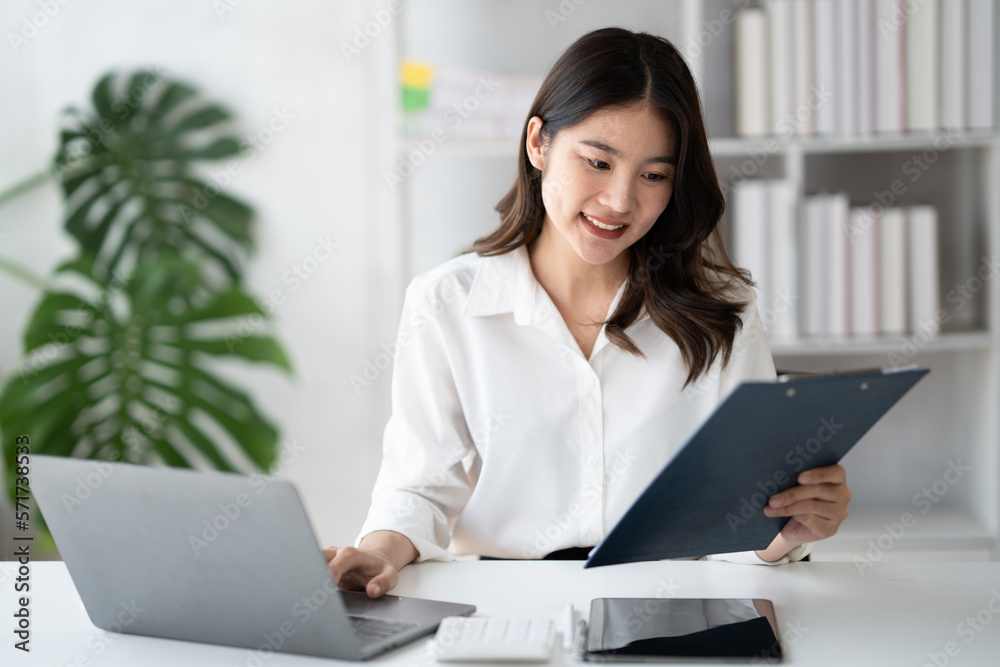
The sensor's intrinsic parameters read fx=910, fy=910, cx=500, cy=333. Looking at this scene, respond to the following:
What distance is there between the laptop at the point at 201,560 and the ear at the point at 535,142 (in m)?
0.78

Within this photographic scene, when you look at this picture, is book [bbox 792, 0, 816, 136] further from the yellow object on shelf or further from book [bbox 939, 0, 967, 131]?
the yellow object on shelf

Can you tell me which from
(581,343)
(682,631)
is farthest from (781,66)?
(682,631)

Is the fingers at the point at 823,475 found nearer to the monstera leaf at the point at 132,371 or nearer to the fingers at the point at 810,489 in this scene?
the fingers at the point at 810,489

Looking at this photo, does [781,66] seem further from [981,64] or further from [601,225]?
[601,225]

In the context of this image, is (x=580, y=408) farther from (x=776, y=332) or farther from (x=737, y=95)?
(x=737, y=95)

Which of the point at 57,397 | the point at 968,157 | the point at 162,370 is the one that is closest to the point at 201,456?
the point at 162,370

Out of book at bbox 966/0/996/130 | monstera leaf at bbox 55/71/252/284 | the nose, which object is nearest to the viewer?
the nose

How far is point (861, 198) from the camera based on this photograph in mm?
2447

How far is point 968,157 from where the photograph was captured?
7.82 feet

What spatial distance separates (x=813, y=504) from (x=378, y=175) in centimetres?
192

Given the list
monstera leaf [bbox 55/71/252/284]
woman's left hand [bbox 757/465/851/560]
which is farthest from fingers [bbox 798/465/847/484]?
monstera leaf [bbox 55/71/252/284]

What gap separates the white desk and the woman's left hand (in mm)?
57

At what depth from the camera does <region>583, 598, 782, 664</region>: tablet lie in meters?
0.86

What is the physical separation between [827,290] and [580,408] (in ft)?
3.58
